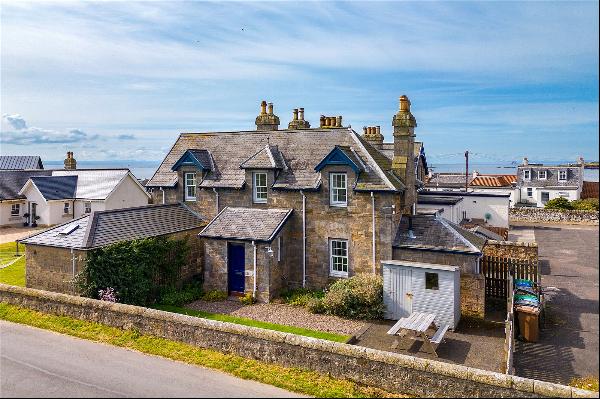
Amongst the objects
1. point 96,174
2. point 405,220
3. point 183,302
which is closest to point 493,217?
point 405,220

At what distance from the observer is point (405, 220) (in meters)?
20.8

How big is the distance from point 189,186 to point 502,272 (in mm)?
16436

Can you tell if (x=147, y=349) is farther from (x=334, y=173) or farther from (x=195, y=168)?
(x=195, y=168)

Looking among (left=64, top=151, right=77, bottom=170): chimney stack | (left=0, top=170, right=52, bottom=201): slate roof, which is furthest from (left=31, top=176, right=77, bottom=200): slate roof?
A: (left=64, top=151, right=77, bottom=170): chimney stack

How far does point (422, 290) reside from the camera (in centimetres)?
1734

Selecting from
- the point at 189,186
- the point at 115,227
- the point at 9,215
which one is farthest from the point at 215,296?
the point at 9,215

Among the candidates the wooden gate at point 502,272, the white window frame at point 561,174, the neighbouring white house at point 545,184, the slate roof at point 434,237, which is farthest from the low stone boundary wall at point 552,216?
the slate roof at point 434,237

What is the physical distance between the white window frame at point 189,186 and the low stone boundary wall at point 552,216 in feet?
129

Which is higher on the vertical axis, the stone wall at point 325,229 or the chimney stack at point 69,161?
the chimney stack at point 69,161

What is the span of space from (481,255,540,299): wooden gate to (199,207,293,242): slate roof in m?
9.30

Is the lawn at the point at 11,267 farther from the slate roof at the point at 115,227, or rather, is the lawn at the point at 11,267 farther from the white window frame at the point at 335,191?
the white window frame at the point at 335,191

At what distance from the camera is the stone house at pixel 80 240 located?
→ 61.1 feet

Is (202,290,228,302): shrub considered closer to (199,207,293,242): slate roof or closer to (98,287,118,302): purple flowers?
(199,207,293,242): slate roof

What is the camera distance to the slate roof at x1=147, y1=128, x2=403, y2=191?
20.9 m
